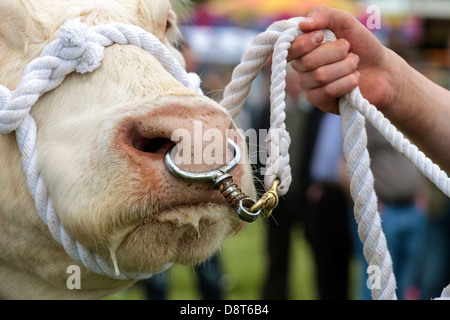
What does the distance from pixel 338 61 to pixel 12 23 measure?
1.16 m

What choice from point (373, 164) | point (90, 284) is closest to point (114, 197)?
point (90, 284)

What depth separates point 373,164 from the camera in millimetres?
5496

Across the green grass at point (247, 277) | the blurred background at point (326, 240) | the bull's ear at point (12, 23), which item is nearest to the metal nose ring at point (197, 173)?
the bull's ear at point (12, 23)

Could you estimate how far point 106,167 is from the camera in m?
1.76

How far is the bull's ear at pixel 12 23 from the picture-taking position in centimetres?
215

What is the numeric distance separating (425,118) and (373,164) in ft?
10.7

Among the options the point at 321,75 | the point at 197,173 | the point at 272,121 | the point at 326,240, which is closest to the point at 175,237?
the point at 197,173

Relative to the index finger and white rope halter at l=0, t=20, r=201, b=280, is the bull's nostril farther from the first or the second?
the index finger

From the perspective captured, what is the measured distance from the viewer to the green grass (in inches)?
285

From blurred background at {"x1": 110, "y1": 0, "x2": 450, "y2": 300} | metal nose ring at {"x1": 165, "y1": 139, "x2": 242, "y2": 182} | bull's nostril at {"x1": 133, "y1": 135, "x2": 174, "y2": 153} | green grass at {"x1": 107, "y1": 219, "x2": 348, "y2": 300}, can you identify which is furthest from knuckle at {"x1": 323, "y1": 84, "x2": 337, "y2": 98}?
green grass at {"x1": 107, "y1": 219, "x2": 348, "y2": 300}

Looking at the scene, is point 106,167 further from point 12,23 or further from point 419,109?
point 419,109

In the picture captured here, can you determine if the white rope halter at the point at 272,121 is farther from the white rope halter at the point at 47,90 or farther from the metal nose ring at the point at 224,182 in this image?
the metal nose ring at the point at 224,182

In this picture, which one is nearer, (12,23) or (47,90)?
(47,90)

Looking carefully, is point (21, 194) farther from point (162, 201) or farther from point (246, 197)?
point (246, 197)
